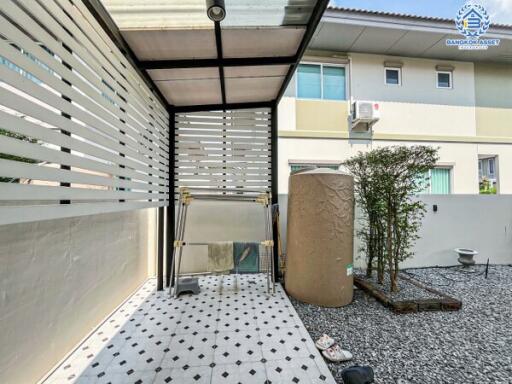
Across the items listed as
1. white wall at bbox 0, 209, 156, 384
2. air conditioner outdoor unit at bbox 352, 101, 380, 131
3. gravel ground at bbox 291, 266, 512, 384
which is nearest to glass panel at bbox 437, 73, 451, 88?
air conditioner outdoor unit at bbox 352, 101, 380, 131

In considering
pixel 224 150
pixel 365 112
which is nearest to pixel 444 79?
pixel 365 112

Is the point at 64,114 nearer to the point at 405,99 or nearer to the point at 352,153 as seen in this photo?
the point at 352,153

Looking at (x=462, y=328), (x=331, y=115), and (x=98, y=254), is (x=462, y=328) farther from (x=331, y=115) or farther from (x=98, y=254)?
(x=331, y=115)

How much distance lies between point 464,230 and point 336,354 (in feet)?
13.3

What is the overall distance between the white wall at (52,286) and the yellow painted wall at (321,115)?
4.19 meters

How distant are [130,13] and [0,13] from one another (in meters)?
0.96

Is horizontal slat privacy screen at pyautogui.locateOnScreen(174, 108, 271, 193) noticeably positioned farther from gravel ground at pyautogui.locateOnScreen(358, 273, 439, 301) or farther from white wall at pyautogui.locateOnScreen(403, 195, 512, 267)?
white wall at pyautogui.locateOnScreen(403, 195, 512, 267)

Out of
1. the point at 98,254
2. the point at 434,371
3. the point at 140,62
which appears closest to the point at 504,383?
the point at 434,371

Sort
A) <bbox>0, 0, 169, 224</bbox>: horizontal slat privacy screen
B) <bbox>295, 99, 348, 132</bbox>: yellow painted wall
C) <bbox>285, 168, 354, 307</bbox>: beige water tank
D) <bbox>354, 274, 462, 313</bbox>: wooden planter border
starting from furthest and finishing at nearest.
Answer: <bbox>295, 99, 348, 132</bbox>: yellow painted wall → <bbox>285, 168, 354, 307</bbox>: beige water tank → <bbox>354, 274, 462, 313</bbox>: wooden planter border → <bbox>0, 0, 169, 224</bbox>: horizontal slat privacy screen

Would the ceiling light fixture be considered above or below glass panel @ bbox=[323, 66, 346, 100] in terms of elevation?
below

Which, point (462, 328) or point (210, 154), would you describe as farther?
point (210, 154)

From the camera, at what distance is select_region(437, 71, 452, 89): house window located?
5523 mm

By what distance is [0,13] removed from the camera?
37.5 inches

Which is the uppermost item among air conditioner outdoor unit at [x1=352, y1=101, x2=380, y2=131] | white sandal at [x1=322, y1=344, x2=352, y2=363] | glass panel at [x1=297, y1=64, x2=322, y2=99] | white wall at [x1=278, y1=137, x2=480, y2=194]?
glass panel at [x1=297, y1=64, x2=322, y2=99]
